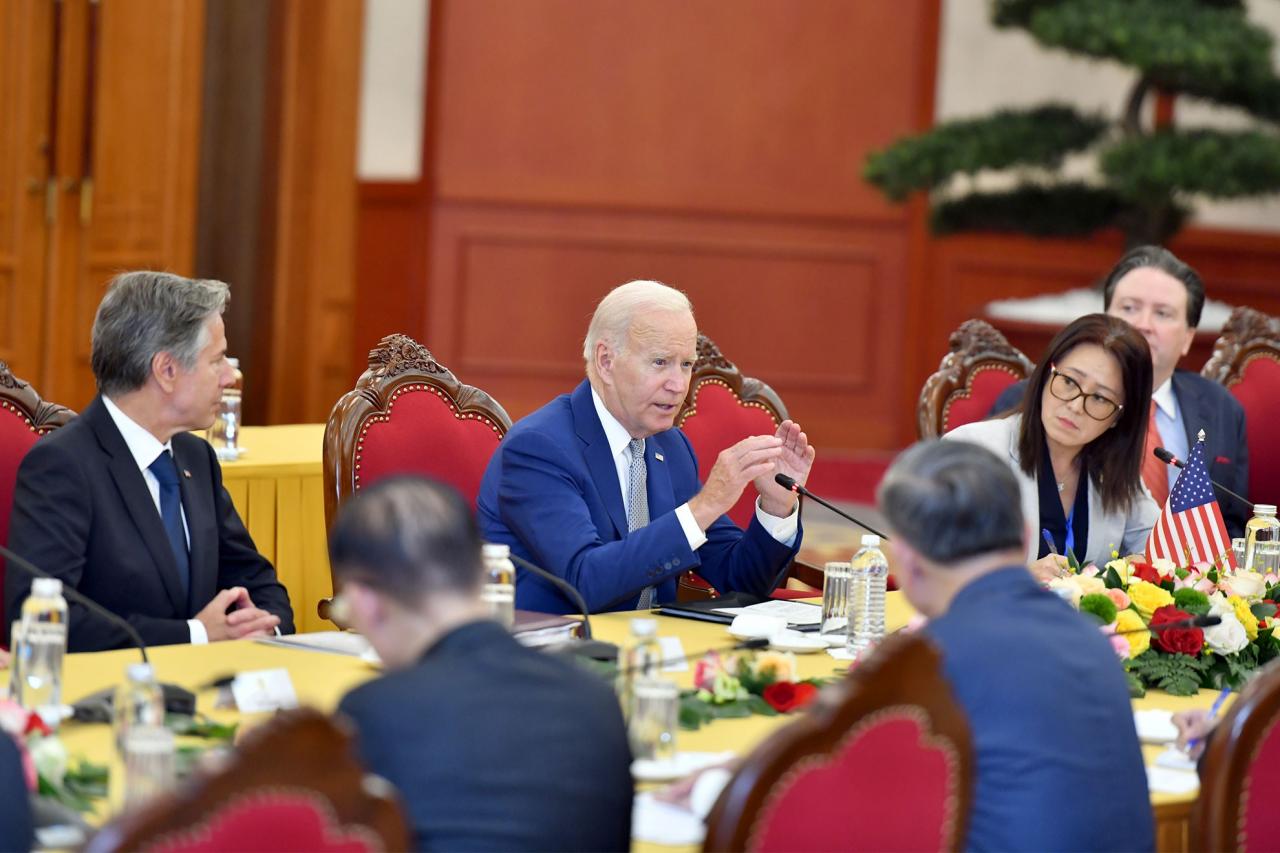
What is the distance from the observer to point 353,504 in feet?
6.16

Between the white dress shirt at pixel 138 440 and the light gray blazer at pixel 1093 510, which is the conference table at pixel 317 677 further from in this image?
the light gray blazer at pixel 1093 510

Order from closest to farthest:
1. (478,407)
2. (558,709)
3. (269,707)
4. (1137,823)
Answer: (558,709)
(1137,823)
(269,707)
(478,407)

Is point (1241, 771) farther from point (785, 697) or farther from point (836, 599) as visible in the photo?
point (836, 599)

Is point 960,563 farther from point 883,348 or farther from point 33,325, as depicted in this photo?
point 883,348

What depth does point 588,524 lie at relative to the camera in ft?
11.2

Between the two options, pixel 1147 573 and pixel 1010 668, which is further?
pixel 1147 573

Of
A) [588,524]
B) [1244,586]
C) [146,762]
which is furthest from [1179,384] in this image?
[146,762]

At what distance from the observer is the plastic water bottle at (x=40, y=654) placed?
2.36 metres

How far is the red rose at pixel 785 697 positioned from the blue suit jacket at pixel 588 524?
74 centimetres

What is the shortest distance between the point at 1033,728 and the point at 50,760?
42.9 inches

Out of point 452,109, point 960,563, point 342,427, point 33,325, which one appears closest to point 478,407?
point 342,427

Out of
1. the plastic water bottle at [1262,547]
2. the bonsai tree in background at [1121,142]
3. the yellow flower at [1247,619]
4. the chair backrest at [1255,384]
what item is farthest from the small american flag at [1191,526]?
the bonsai tree in background at [1121,142]

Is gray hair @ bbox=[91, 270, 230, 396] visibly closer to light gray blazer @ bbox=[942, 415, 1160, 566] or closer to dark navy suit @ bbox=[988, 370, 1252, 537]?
light gray blazer @ bbox=[942, 415, 1160, 566]

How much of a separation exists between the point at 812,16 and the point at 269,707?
24.2 feet
